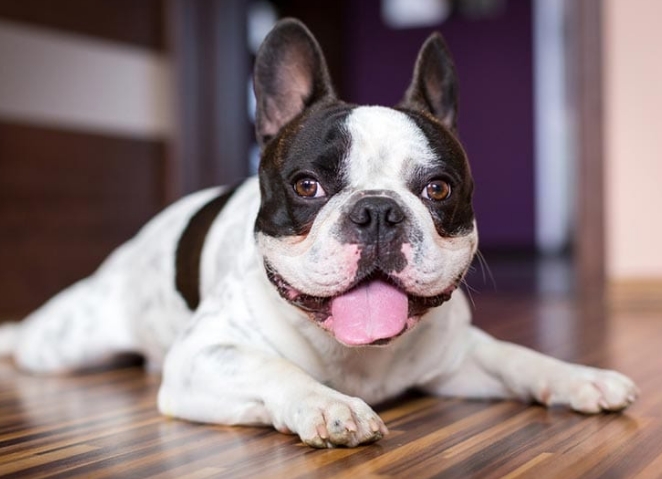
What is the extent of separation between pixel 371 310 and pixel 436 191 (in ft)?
1.00

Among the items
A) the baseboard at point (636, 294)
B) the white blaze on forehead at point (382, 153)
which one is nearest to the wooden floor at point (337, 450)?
the white blaze on forehead at point (382, 153)

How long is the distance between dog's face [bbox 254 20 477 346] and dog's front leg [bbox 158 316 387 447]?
0.13 m

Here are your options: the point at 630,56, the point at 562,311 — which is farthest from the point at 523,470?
the point at 630,56

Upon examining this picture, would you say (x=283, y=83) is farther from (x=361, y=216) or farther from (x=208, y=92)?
(x=208, y=92)

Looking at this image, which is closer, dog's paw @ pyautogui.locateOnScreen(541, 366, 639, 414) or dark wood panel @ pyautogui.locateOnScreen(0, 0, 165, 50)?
dog's paw @ pyautogui.locateOnScreen(541, 366, 639, 414)

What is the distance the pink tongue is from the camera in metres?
1.94

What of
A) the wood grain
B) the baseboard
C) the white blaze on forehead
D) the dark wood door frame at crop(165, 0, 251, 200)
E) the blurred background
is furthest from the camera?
the dark wood door frame at crop(165, 0, 251, 200)

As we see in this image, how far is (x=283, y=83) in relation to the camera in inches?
94.7

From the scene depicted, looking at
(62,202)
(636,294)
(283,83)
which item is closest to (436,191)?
(283,83)

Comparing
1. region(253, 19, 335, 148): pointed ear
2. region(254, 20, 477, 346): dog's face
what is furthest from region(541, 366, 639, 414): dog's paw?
region(253, 19, 335, 148): pointed ear

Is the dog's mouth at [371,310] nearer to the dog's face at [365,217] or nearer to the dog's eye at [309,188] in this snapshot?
the dog's face at [365,217]

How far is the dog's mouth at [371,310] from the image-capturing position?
6.37 ft

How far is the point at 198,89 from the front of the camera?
20.3ft

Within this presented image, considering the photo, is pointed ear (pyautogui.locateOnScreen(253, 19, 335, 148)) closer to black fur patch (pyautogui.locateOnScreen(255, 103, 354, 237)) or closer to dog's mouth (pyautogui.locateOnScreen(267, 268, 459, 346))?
black fur patch (pyautogui.locateOnScreen(255, 103, 354, 237))
